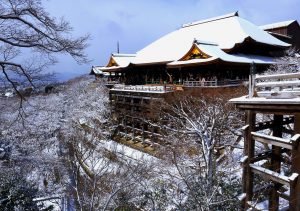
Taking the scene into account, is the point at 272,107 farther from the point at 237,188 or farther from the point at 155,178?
the point at 155,178

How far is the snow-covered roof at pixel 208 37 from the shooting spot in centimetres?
2834

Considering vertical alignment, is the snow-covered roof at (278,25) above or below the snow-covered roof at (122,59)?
above

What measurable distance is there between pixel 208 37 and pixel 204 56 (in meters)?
8.81

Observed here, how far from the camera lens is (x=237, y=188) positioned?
1250 centimetres

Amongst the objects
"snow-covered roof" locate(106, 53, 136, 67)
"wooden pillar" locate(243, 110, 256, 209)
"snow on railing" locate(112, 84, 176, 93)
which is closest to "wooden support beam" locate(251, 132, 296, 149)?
"wooden pillar" locate(243, 110, 256, 209)

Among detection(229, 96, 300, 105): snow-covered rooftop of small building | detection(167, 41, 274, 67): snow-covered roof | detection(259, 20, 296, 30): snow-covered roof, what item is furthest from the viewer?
detection(259, 20, 296, 30): snow-covered roof

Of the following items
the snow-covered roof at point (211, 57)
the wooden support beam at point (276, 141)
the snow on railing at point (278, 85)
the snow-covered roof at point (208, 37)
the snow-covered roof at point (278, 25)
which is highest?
the snow-covered roof at point (278, 25)

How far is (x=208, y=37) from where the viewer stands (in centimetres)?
3105

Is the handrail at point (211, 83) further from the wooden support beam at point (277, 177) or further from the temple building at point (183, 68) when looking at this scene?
the wooden support beam at point (277, 177)

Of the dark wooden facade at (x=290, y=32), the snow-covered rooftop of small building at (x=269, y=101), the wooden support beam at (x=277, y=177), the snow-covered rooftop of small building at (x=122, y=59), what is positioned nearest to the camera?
the snow-covered rooftop of small building at (x=269, y=101)

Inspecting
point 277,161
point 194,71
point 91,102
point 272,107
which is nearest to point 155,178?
point 277,161

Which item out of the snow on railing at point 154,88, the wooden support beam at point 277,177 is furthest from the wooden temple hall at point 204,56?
the wooden support beam at point 277,177

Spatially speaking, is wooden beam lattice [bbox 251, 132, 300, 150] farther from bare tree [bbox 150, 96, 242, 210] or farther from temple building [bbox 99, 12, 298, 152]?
temple building [bbox 99, 12, 298, 152]

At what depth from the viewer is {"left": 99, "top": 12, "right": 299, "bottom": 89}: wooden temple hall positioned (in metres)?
23.5
